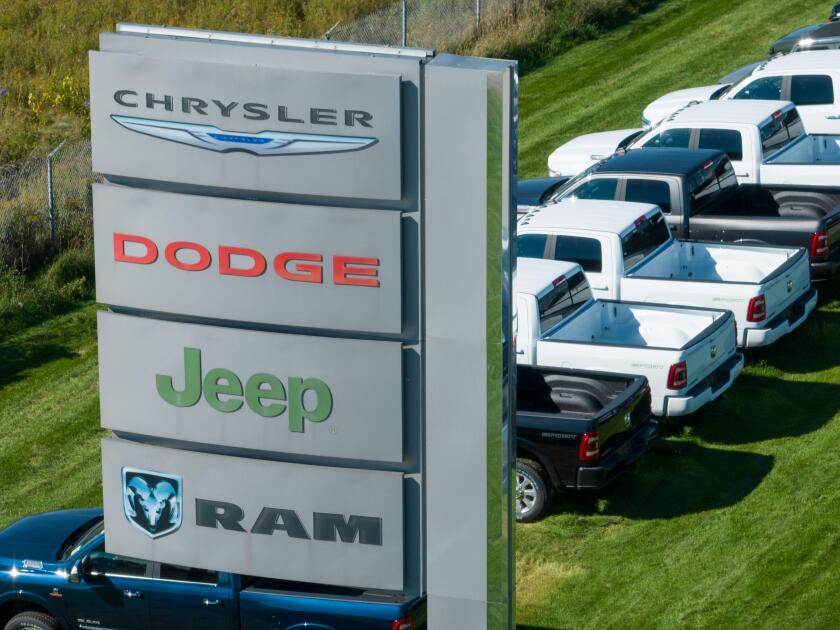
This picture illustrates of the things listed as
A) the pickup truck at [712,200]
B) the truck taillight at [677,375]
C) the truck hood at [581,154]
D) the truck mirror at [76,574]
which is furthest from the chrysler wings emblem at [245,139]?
the truck hood at [581,154]

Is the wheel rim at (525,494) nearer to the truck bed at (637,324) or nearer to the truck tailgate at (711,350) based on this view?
the truck tailgate at (711,350)

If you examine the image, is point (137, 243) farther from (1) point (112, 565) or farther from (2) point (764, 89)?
(2) point (764, 89)

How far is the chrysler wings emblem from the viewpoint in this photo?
7410 millimetres

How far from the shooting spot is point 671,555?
42.7 feet

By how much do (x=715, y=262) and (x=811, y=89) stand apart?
6.08 metres

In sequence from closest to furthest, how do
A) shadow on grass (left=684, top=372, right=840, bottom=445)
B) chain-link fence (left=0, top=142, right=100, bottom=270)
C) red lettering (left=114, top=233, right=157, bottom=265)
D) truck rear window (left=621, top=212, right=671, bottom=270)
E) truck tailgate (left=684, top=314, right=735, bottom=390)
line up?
red lettering (left=114, top=233, right=157, bottom=265) → truck tailgate (left=684, top=314, right=735, bottom=390) → shadow on grass (left=684, top=372, right=840, bottom=445) → truck rear window (left=621, top=212, right=671, bottom=270) → chain-link fence (left=0, top=142, right=100, bottom=270)

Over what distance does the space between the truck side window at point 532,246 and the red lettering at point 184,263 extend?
9.45 m

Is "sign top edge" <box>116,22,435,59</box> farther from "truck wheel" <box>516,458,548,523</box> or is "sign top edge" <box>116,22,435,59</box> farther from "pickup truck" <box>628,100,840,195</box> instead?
"pickup truck" <box>628,100,840,195</box>

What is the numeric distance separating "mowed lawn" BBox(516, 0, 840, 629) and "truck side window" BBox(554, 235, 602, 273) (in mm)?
2226

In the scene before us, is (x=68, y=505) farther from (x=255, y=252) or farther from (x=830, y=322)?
(x=830, y=322)

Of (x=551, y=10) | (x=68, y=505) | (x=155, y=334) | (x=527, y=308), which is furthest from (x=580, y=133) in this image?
(x=155, y=334)

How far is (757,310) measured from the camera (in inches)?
641

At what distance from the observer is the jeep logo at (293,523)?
7.91 meters

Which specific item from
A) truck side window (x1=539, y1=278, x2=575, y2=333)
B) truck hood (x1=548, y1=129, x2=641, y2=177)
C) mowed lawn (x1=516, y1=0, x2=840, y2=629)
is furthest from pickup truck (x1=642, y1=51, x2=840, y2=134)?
truck side window (x1=539, y1=278, x2=575, y2=333)
